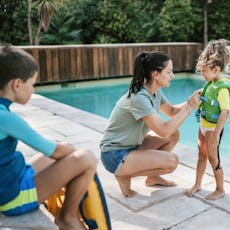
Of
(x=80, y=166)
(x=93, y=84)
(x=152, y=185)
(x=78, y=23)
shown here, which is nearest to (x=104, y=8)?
(x=78, y=23)

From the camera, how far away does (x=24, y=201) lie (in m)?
1.73

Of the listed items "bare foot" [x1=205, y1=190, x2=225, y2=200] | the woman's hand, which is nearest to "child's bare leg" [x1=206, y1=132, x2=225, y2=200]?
"bare foot" [x1=205, y1=190, x2=225, y2=200]

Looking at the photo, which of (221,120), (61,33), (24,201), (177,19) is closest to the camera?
(24,201)

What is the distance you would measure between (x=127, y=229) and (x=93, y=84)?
8105mm

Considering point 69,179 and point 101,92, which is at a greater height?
point 69,179

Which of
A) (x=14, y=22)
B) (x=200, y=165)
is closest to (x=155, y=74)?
(x=200, y=165)

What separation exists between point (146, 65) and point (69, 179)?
1.00 m

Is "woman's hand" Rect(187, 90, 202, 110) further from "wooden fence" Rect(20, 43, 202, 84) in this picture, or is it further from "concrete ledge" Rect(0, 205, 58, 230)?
"wooden fence" Rect(20, 43, 202, 84)

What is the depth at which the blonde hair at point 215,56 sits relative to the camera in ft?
8.09

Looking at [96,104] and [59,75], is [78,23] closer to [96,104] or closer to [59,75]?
[59,75]

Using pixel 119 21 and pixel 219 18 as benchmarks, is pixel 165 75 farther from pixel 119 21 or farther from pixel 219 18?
pixel 219 18

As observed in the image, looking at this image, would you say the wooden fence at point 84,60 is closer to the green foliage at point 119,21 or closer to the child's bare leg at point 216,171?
the green foliage at point 119,21

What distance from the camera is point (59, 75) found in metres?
9.50

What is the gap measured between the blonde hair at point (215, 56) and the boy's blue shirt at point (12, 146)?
124 centimetres
